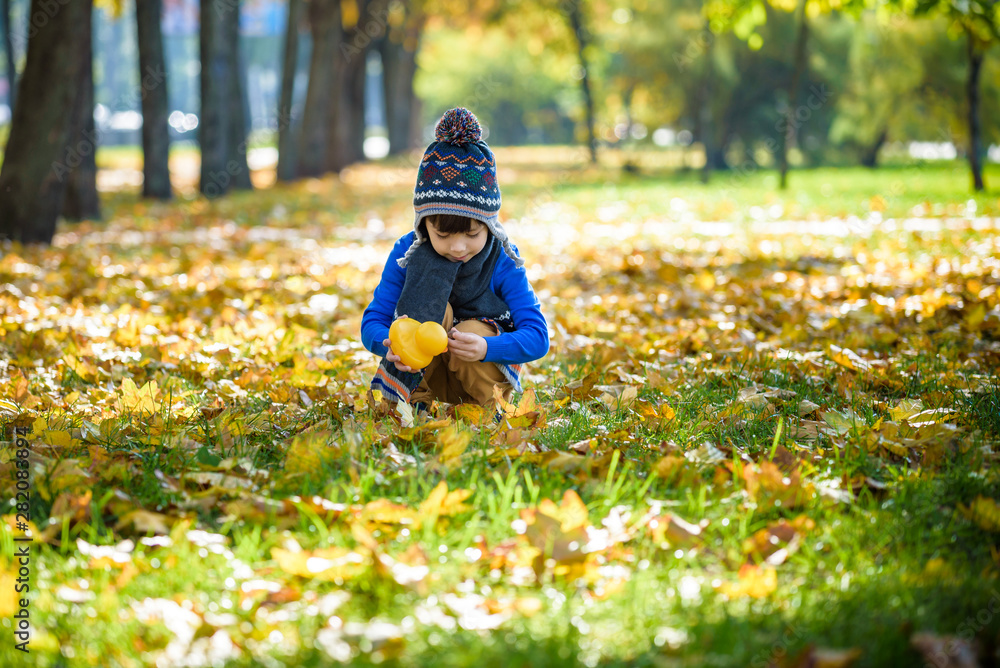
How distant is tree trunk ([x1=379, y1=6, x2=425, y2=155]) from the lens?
1113 inches

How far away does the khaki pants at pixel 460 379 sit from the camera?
3105mm

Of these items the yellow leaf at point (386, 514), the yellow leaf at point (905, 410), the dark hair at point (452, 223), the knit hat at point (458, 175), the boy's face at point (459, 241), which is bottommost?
the yellow leaf at point (386, 514)

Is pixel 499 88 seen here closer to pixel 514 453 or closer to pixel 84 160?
pixel 84 160

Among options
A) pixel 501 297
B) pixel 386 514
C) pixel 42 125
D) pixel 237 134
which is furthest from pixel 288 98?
pixel 386 514

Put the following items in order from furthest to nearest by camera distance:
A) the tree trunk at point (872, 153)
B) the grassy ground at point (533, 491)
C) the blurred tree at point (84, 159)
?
Answer: the tree trunk at point (872, 153) < the blurred tree at point (84, 159) < the grassy ground at point (533, 491)

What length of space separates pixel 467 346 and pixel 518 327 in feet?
1.04

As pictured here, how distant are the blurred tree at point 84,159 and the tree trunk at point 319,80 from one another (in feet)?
29.0

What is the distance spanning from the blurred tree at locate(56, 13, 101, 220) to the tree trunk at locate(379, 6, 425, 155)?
17.5 m

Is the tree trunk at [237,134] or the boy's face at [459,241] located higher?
the tree trunk at [237,134]

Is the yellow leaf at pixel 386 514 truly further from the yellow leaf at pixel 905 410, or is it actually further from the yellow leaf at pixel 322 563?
the yellow leaf at pixel 905 410

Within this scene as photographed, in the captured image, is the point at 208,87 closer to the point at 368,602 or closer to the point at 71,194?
the point at 71,194

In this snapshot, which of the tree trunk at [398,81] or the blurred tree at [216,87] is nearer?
the blurred tree at [216,87]

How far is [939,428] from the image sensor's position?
2637 millimetres

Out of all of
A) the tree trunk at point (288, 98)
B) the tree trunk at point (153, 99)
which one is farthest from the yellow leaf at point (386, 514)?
the tree trunk at point (288, 98)
